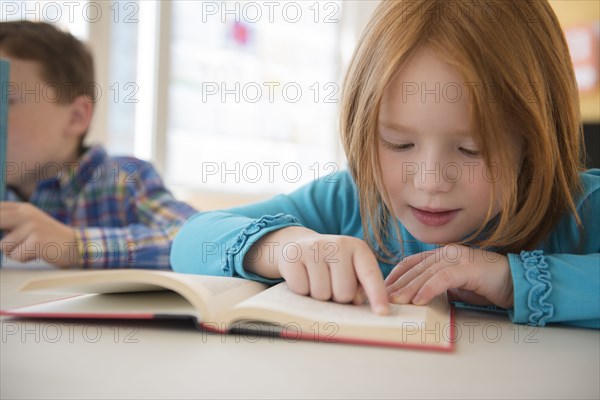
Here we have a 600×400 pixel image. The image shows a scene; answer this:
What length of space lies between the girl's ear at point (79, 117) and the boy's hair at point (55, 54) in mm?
19

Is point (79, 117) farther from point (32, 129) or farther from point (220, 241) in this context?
point (220, 241)

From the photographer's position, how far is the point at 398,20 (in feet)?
2.51

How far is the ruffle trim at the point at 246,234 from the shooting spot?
0.74m

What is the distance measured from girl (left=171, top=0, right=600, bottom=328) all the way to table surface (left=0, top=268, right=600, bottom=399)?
0.30 feet

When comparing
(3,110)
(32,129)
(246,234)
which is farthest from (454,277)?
(32,129)

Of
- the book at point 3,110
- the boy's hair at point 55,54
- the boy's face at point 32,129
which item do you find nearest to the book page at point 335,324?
the book at point 3,110

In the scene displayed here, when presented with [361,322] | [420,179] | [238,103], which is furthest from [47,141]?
[238,103]

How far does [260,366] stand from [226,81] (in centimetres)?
322

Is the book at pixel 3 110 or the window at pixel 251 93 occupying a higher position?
the window at pixel 251 93

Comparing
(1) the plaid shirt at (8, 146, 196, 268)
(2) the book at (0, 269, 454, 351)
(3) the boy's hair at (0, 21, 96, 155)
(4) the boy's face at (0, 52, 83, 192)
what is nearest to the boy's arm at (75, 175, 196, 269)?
(1) the plaid shirt at (8, 146, 196, 268)

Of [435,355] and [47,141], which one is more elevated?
[47,141]

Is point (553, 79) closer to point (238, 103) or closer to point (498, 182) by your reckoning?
point (498, 182)

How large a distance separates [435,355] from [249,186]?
330 cm

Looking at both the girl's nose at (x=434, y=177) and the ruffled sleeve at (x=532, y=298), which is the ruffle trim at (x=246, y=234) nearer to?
the girl's nose at (x=434, y=177)
